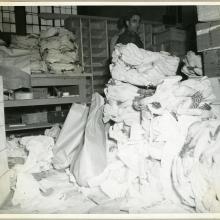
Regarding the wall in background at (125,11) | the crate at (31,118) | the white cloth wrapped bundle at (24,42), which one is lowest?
the crate at (31,118)

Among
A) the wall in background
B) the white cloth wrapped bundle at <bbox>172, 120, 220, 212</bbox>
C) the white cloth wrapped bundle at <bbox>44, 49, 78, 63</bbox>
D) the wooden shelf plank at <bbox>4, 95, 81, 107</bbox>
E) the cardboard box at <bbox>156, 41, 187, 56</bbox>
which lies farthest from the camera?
the wall in background

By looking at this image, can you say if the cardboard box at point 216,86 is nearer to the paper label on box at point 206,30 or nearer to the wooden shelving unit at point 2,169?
the paper label on box at point 206,30

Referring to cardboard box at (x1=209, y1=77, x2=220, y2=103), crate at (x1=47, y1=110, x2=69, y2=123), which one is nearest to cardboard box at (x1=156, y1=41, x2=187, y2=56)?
crate at (x1=47, y1=110, x2=69, y2=123)

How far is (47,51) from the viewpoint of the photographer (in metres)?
4.18

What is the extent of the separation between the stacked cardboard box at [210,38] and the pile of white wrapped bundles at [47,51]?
6.96ft

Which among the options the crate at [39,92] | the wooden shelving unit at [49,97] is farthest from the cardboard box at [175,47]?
the crate at [39,92]

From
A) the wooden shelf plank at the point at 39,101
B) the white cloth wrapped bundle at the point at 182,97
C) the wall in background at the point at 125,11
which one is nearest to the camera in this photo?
the white cloth wrapped bundle at the point at 182,97

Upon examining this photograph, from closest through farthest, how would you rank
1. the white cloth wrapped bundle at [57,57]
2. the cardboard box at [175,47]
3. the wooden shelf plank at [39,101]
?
the wooden shelf plank at [39,101], the white cloth wrapped bundle at [57,57], the cardboard box at [175,47]

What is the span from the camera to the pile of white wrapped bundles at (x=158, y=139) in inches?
83.3

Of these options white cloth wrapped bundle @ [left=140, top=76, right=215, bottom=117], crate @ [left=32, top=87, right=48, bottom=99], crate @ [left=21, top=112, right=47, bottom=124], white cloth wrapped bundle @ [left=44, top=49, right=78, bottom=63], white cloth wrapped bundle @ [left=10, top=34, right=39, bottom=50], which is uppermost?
white cloth wrapped bundle @ [left=10, top=34, right=39, bottom=50]

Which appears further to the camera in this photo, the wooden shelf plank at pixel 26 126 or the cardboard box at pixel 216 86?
the wooden shelf plank at pixel 26 126

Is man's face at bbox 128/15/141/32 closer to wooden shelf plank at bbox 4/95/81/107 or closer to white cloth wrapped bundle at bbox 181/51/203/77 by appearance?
wooden shelf plank at bbox 4/95/81/107

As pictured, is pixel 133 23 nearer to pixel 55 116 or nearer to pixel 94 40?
pixel 94 40

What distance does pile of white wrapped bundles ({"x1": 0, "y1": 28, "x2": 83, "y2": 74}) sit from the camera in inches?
161
